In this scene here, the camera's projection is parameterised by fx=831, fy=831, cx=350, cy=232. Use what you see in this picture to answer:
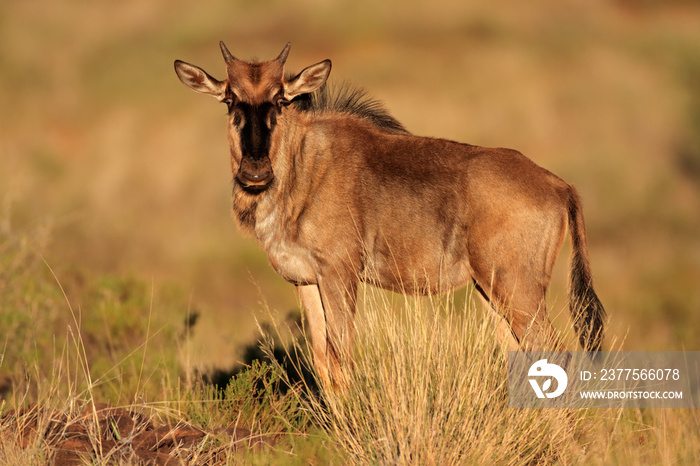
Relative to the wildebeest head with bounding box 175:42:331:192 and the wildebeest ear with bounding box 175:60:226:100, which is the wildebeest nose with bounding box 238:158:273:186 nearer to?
the wildebeest head with bounding box 175:42:331:192

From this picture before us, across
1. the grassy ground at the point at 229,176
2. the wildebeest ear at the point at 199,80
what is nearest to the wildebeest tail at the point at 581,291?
the grassy ground at the point at 229,176

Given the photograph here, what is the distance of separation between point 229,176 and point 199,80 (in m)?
13.3

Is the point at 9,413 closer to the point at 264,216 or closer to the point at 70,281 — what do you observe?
the point at 264,216

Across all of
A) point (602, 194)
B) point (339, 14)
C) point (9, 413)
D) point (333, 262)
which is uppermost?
point (339, 14)

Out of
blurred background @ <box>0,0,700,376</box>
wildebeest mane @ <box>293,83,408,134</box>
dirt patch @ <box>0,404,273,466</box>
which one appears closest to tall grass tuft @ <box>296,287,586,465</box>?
dirt patch @ <box>0,404,273,466</box>

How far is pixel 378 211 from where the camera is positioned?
7.46 m

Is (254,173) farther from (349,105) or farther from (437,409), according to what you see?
(437,409)

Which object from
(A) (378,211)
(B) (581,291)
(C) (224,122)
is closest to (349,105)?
(A) (378,211)

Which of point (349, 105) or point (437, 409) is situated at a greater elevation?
point (349, 105)

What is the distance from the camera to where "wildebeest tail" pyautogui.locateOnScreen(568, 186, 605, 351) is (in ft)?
21.7

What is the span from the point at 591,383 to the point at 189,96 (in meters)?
26.5

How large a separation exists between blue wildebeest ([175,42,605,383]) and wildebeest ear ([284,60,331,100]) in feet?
0.04

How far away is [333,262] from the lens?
7254mm

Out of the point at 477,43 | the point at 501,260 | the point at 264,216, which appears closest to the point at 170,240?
the point at 264,216
